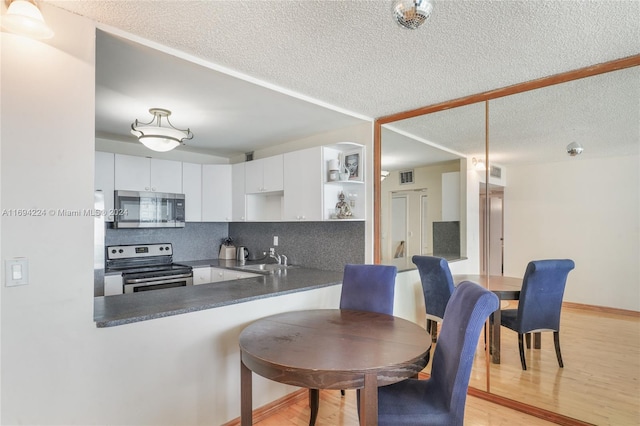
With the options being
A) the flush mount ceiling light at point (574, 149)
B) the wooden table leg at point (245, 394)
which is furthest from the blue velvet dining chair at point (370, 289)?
the flush mount ceiling light at point (574, 149)

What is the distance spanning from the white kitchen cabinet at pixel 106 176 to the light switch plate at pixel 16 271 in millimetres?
2421

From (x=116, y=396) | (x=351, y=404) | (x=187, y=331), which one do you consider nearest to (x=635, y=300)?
(x=351, y=404)

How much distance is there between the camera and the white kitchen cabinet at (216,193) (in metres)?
4.45

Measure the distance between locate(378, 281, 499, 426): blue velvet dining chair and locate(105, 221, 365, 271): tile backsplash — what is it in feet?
5.67

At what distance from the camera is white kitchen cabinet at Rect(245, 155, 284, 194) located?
3.84 metres

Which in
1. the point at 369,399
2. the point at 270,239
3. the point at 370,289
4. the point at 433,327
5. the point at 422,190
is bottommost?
the point at 433,327

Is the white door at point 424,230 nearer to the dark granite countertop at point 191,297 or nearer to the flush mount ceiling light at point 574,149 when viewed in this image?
the dark granite countertop at point 191,297

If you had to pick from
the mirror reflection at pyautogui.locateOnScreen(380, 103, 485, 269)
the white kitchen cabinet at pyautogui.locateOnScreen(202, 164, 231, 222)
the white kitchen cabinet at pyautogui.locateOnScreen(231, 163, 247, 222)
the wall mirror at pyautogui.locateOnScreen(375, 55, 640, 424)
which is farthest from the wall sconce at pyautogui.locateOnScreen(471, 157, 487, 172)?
the white kitchen cabinet at pyautogui.locateOnScreen(202, 164, 231, 222)

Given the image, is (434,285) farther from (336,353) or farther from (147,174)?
(147,174)

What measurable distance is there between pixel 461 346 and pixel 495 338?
1.48 metres

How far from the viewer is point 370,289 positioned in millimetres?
2486

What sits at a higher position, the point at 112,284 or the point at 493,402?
the point at 112,284

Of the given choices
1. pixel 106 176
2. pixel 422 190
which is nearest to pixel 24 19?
pixel 106 176

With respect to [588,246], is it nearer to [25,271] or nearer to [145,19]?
[145,19]
